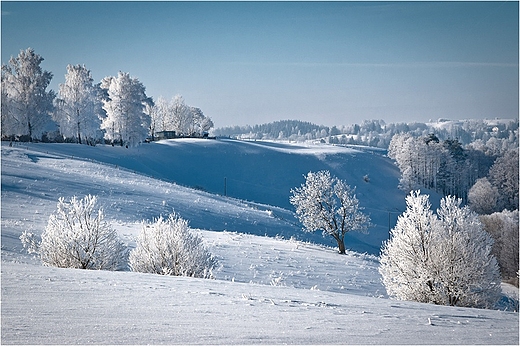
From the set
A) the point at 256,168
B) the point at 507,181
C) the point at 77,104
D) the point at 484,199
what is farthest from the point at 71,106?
the point at 507,181

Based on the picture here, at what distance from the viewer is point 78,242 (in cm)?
1736

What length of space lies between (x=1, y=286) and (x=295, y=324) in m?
7.21

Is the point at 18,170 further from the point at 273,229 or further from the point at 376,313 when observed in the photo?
the point at 376,313

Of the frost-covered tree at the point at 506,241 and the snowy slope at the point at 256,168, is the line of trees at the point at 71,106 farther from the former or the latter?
the frost-covered tree at the point at 506,241

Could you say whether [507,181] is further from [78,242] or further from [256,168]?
[78,242]

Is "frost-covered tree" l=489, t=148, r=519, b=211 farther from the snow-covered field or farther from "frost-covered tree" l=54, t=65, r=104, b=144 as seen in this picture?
"frost-covered tree" l=54, t=65, r=104, b=144

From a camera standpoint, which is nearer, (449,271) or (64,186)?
(449,271)

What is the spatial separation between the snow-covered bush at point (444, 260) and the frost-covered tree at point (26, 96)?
52.3 metres

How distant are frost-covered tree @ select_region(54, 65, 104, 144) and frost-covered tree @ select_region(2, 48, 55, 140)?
19.6 ft

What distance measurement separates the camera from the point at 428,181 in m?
96.5

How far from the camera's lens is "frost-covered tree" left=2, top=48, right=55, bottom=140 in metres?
55.3

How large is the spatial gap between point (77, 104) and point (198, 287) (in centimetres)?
5912

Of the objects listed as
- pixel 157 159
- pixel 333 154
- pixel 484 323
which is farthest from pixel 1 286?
pixel 333 154

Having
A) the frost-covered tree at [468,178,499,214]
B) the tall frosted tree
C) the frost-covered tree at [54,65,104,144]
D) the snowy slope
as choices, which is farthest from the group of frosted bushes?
the frost-covered tree at [468,178,499,214]
